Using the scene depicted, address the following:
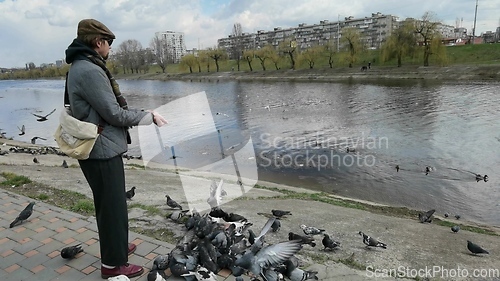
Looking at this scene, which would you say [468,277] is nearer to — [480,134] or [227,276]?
[227,276]

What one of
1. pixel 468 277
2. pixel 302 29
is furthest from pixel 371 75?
pixel 302 29

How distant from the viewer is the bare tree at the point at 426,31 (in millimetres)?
46250

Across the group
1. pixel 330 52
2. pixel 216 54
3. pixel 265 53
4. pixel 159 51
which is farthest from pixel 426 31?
pixel 159 51

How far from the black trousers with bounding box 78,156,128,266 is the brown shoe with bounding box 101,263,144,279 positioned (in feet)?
0.21

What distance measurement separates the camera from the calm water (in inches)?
401

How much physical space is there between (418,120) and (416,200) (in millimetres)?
11767

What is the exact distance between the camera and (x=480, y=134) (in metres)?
16.2

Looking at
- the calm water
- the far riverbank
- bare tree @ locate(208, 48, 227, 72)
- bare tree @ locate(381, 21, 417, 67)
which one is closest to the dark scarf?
the calm water

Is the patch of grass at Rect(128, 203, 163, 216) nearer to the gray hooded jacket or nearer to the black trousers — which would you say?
the black trousers

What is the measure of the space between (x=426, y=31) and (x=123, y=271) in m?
53.7

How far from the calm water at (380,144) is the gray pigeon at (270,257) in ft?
13.8

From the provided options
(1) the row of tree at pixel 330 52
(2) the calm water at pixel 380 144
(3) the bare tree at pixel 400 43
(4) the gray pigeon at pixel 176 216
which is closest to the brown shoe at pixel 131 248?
(4) the gray pigeon at pixel 176 216

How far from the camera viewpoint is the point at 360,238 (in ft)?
16.7

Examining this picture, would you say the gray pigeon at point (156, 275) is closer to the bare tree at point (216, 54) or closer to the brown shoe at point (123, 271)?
the brown shoe at point (123, 271)
